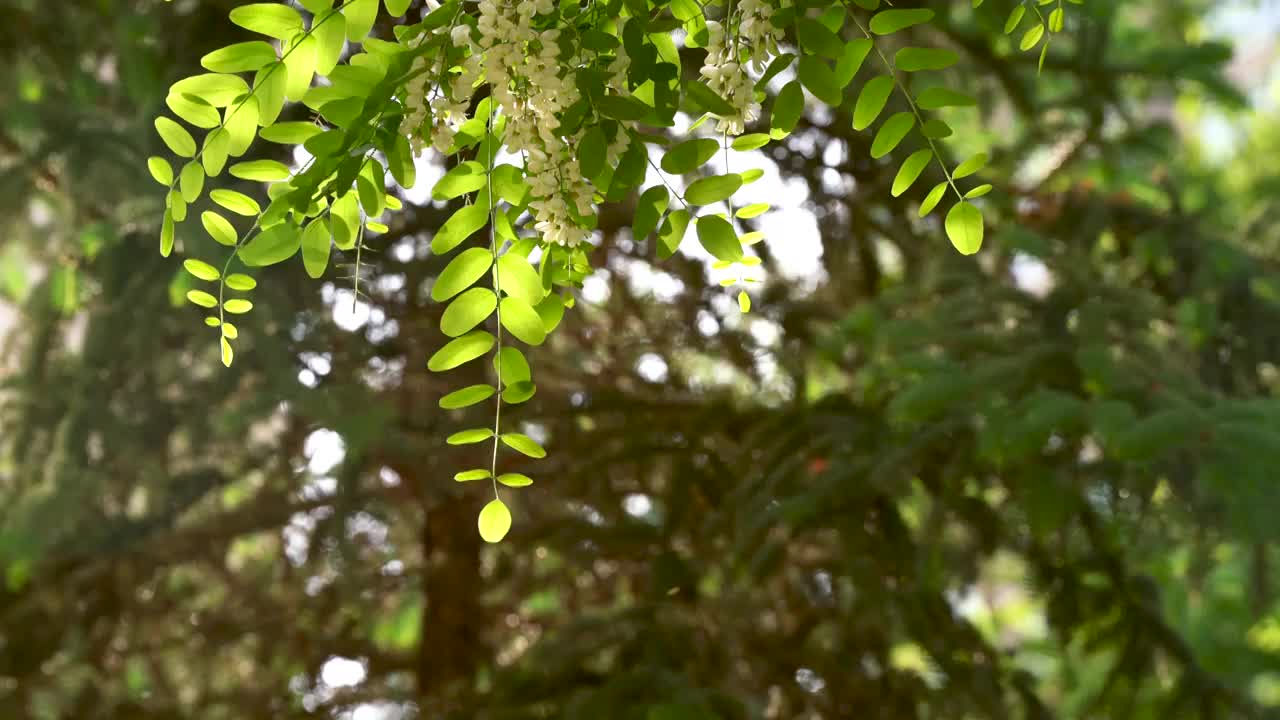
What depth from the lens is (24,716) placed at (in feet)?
8.96

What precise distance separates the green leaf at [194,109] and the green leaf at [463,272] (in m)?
0.20

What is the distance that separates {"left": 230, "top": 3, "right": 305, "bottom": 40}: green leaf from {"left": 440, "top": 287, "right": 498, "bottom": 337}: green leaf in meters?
0.21

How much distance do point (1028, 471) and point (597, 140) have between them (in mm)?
1340

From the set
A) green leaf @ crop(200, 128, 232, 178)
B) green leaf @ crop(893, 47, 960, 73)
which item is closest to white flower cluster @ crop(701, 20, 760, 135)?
green leaf @ crop(893, 47, 960, 73)

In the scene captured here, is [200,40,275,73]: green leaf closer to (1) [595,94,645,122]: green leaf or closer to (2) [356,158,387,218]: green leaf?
(2) [356,158,387,218]: green leaf

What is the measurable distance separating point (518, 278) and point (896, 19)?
31 centimetres

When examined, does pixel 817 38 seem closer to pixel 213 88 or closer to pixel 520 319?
pixel 520 319

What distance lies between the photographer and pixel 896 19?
816 mm

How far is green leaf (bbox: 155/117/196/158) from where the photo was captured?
0.85 metres

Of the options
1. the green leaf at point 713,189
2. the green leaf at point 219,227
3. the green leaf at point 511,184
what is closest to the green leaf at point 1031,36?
the green leaf at point 713,189

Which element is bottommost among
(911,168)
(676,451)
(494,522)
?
(676,451)

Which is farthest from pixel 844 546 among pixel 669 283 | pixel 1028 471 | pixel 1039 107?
pixel 1039 107

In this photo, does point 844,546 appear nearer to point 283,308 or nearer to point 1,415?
point 283,308

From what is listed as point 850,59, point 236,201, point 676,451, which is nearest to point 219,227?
point 236,201
